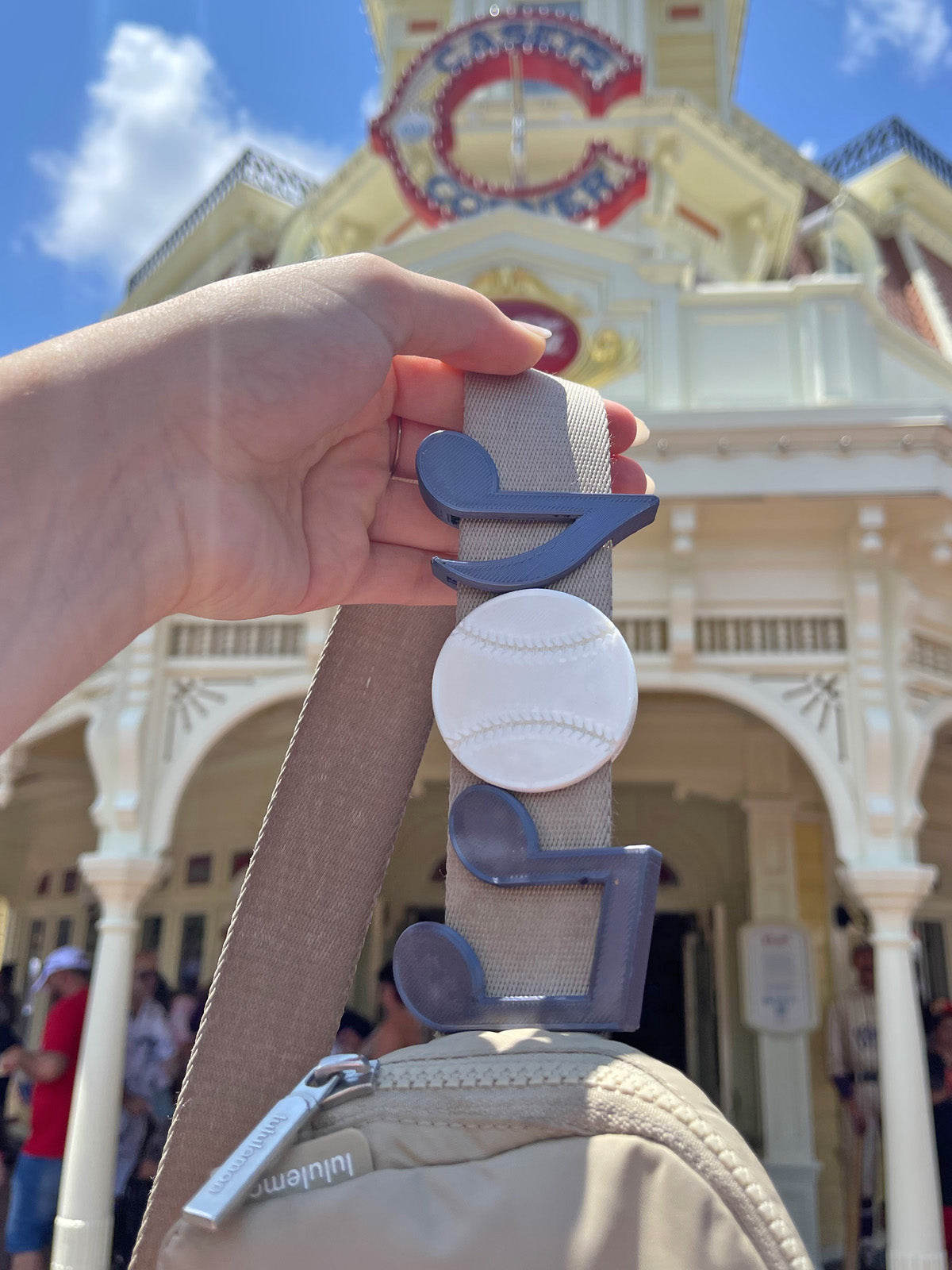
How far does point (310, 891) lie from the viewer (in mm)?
999

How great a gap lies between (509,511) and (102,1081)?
519 centimetres

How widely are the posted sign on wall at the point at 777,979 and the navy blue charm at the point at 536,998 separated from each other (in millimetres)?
6958

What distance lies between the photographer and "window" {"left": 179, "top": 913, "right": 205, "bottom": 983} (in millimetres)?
8477

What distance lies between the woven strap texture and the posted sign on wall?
6936mm

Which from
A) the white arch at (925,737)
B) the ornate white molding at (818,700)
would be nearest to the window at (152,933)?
the ornate white molding at (818,700)

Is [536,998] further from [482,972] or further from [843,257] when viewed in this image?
[843,257]

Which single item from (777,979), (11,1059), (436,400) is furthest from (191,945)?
(436,400)

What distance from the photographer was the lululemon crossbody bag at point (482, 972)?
67 cm

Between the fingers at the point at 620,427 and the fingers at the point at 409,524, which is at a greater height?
the fingers at the point at 620,427

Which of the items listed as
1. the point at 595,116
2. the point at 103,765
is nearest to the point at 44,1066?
the point at 103,765

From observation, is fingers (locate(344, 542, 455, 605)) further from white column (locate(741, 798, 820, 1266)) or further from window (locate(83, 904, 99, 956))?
window (locate(83, 904, 99, 956))

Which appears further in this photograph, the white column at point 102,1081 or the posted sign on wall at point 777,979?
the posted sign on wall at point 777,979

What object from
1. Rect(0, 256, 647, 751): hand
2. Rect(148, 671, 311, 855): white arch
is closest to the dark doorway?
Rect(148, 671, 311, 855): white arch

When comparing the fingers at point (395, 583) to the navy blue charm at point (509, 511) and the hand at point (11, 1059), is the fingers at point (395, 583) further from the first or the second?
the hand at point (11, 1059)
